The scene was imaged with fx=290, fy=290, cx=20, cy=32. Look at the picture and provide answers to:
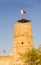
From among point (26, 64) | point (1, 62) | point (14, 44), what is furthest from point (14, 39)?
point (26, 64)

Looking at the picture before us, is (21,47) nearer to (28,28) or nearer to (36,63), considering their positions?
(28,28)

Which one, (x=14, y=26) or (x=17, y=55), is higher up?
(x=14, y=26)

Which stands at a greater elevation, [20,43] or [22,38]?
[22,38]

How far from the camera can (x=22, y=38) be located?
3503cm

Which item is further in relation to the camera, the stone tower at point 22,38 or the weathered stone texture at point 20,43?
the stone tower at point 22,38

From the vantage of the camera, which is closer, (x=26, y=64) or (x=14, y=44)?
(x=26, y=64)

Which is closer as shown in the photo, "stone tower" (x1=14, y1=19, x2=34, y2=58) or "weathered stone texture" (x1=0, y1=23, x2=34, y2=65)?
"weathered stone texture" (x1=0, y1=23, x2=34, y2=65)

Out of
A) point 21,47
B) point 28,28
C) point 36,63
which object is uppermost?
point 28,28

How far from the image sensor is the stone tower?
34.8 m

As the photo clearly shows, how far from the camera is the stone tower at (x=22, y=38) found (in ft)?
114

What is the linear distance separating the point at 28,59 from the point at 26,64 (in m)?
1.00

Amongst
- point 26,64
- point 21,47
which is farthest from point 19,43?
point 26,64

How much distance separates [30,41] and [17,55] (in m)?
2.31

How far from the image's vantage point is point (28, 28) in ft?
116
